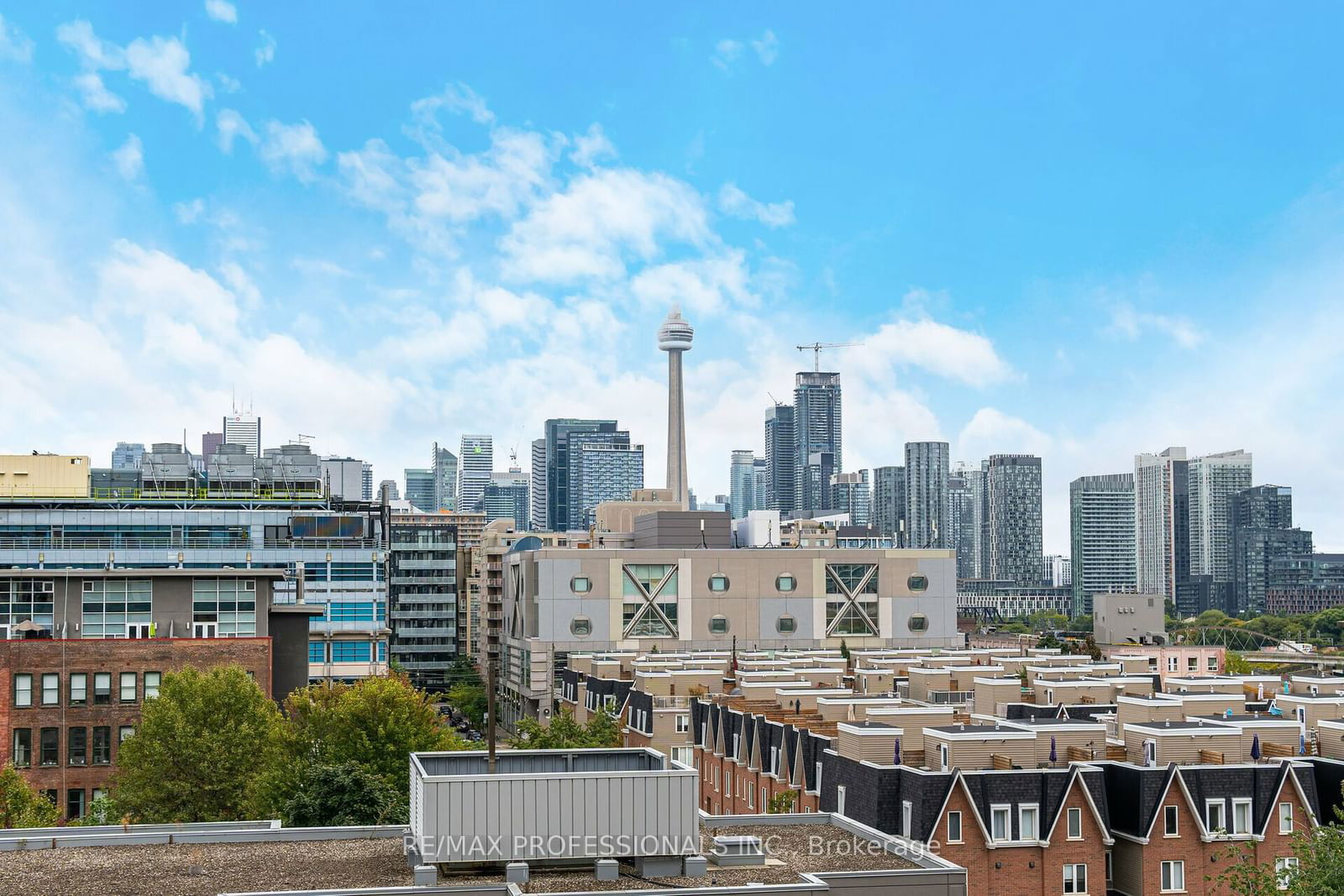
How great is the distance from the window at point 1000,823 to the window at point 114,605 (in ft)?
181

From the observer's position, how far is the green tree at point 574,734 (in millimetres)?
94438

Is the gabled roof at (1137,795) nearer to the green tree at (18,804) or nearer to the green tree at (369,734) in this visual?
the green tree at (369,734)

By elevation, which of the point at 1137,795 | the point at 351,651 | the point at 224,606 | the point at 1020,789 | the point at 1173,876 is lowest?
the point at 1173,876

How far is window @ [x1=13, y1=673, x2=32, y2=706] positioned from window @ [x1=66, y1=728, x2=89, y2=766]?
276 cm

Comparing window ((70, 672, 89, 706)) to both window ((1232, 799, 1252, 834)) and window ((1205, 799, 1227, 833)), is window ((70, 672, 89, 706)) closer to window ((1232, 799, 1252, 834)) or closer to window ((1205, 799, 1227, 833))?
window ((1205, 799, 1227, 833))

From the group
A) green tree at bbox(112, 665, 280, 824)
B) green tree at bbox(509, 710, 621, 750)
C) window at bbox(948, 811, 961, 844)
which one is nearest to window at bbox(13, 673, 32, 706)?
green tree at bbox(112, 665, 280, 824)

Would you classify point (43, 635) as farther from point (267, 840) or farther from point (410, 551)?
point (410, 551)

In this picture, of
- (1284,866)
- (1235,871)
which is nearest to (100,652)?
(1235,871)

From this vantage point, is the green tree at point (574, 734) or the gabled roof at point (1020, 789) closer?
the gabled roof at point (1020, 789)

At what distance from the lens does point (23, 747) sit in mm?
82438

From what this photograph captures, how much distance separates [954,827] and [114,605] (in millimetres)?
56023

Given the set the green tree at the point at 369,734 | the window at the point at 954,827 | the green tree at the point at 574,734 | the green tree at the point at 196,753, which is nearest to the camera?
the window at the point at 954,827

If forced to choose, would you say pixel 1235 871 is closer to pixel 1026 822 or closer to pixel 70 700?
pixel 1026 822

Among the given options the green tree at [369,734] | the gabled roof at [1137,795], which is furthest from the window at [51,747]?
the gabled roof at [1137,795]
